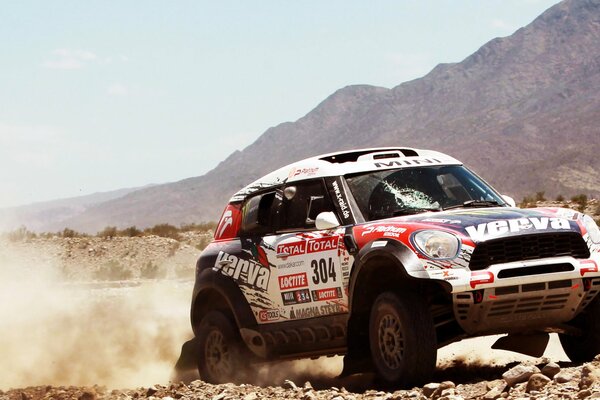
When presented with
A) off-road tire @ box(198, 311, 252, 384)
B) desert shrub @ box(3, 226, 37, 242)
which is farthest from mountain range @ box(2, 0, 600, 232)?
off-road tire @ box(198, 311, 252, 384)

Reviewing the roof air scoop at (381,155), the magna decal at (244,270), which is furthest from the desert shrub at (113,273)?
the roof air scoop at (381,155)

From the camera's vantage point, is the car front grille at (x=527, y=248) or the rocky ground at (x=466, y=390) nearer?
the rocky ground at (x=466, y=390)

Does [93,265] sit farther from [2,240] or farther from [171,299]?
[171,299]

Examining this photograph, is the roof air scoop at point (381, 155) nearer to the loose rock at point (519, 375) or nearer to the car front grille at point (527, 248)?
the car front grille at point (527, 248)

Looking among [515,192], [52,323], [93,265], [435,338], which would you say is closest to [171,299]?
[52,323]

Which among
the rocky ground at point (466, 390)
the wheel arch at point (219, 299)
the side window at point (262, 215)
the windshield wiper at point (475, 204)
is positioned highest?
the side window at point (262, 215)

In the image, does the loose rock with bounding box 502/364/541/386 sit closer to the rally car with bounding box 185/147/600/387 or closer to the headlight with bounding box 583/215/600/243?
the rally car with bounding box 185/147/600/387

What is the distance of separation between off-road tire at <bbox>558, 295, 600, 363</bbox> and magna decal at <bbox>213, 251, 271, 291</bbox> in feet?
8.61

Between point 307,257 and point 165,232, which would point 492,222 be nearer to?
point 307,257

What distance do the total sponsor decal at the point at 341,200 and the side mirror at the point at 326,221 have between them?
5.9 inches

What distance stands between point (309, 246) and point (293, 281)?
15.6 inches

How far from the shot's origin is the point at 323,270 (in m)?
9.05

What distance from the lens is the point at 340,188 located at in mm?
9250

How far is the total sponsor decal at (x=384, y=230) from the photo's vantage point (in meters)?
8.32
